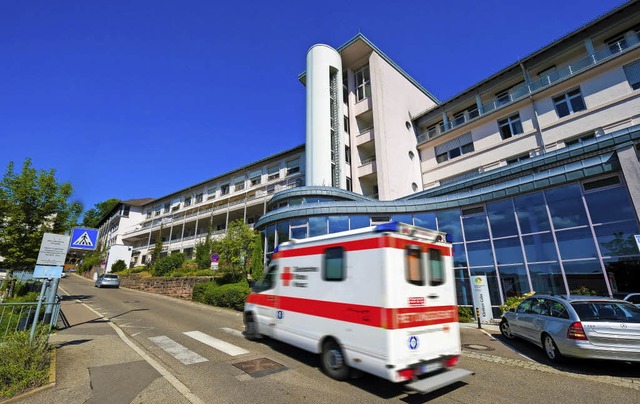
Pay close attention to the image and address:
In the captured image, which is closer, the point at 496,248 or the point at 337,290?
the point at 337,290

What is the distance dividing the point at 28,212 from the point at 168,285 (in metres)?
11.8

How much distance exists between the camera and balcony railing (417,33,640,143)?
17.9 metres

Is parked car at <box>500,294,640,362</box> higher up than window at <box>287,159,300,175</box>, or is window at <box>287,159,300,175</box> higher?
window at <box>287,159,300,175</box>

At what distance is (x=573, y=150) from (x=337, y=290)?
55.3 ft

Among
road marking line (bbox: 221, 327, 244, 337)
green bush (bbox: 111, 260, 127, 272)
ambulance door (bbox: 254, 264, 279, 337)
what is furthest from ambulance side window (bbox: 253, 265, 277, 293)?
green bush (bbox: 111, 260, 127, 272)

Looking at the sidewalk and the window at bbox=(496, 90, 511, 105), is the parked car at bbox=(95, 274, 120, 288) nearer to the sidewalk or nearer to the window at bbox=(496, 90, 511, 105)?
the sidewalk

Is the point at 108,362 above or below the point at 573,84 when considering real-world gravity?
below

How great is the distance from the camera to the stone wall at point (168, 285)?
2308 centimetres

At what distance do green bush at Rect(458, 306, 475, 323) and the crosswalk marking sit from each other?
38.7ft

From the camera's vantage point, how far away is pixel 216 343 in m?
8.15

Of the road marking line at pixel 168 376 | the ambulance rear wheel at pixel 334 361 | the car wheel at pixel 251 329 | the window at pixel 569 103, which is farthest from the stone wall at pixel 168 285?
the window at pixel 569 103

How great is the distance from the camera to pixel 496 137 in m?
22.8

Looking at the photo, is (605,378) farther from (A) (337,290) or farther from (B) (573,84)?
(B) (573,84)

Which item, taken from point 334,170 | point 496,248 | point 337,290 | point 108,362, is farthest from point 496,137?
point 108,362
